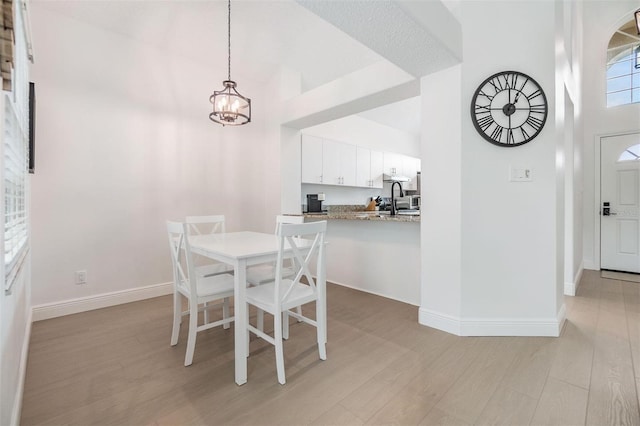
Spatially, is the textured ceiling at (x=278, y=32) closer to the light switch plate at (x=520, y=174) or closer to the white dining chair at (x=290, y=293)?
the light switch plate at (x=520, y=174)

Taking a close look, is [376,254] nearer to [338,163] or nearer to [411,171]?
[338,163]

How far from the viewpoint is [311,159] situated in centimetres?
448

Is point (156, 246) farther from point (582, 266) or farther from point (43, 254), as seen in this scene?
point (582, 266)

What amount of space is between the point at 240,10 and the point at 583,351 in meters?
4.24

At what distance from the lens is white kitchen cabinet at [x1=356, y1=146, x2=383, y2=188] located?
17.6 ft

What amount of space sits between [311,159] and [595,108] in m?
4.23

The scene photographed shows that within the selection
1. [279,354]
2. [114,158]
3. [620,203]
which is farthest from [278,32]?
[620,203]

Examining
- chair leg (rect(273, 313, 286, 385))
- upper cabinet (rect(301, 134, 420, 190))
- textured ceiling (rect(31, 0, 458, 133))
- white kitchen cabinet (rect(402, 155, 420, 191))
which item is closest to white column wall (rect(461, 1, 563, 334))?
textured ceiling (rect(31, 0, 458, 133))

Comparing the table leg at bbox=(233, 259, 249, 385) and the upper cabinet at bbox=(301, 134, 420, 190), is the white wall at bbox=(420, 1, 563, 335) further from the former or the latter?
the upper cabinet at bbox=(301, 134, 420, 190)

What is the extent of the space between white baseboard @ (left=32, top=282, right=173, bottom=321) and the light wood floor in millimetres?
133

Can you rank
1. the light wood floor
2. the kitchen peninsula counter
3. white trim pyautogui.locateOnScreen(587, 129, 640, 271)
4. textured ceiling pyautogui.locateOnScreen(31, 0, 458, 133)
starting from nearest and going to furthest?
the light wood floor
textured ceiling pyautogui.locateOnScreen(31, 0, 458, 133)
the kitchen peninsula counter
white trim pyautogui.locateOnScreen(587, 129, 640, 271)

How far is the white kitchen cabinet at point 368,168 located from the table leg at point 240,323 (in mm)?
3831

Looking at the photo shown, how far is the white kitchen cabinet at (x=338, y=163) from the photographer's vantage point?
185 inches

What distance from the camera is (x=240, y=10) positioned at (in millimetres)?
3127
